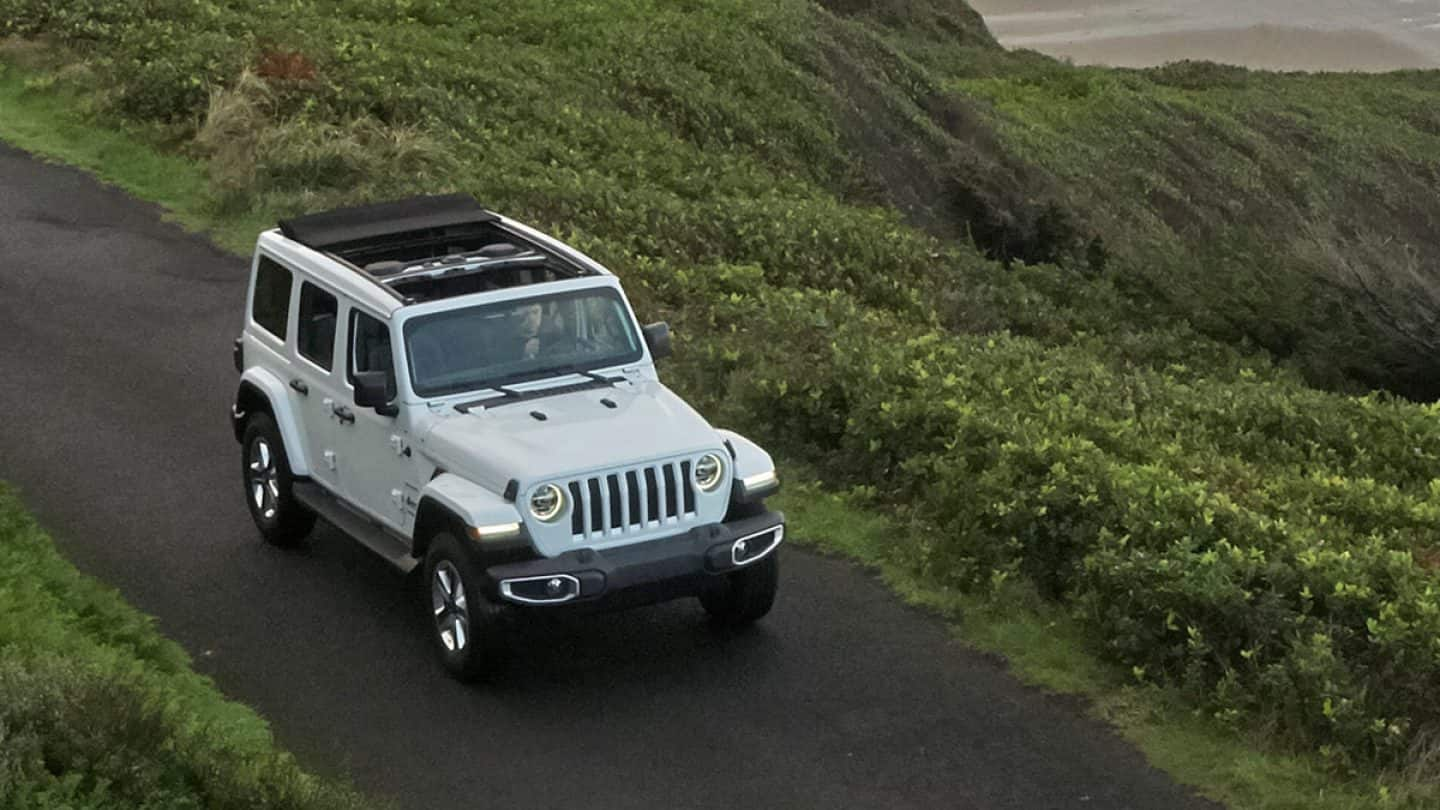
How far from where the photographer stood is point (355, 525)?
11.9 m

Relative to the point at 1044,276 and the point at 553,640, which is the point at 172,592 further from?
the point at 1044,276

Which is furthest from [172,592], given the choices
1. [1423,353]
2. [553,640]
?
[1423,353]

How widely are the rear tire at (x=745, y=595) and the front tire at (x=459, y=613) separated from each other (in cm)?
145

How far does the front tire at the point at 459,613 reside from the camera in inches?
408

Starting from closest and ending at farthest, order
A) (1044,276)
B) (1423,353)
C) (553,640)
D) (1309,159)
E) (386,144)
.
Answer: (553,640) → (1423,353) → (386,144) → (1044,276) → (1309,159)

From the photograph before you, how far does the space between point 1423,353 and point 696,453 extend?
13.3 m

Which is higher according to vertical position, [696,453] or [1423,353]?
[696,453]

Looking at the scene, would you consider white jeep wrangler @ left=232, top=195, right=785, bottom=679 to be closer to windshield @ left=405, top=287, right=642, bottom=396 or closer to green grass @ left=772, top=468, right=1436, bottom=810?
windshield @ left=405, top=287, right=642, bottom=396

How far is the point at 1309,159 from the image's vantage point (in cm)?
4659

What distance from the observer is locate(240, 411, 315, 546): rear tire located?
12539 mm

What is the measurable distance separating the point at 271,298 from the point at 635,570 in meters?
3.91

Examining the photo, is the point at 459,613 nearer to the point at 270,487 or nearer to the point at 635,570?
the point at 635,570

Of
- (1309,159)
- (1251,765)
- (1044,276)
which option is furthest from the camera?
(1309,159)

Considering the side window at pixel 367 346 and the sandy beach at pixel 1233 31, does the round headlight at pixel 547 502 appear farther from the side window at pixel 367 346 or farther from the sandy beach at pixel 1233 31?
the sandy beach at pixel 1233 31
